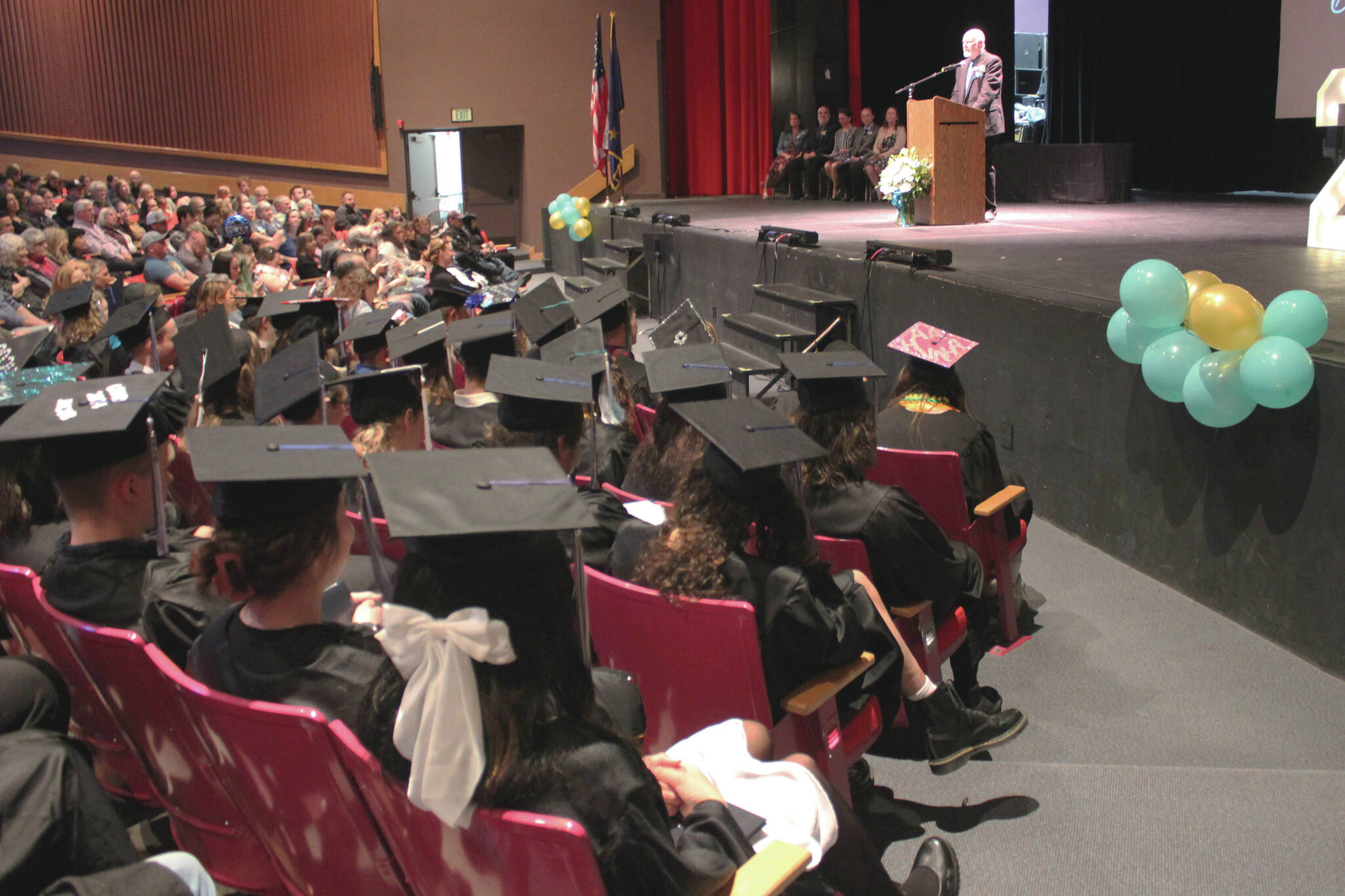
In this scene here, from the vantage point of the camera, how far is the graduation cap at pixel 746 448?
1.99 m

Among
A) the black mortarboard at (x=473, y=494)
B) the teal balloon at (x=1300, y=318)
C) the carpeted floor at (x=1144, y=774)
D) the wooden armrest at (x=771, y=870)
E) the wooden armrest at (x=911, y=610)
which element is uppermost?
the teal balloon at (x=1300, y=318)

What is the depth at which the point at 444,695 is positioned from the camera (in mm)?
1238

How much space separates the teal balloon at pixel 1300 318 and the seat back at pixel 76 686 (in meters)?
3.08

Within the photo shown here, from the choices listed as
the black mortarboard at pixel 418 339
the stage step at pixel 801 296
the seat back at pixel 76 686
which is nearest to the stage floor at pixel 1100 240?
the stage step at pixel 801 296

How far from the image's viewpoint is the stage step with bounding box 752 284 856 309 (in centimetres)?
593

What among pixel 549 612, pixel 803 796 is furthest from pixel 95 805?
pixel 803 796

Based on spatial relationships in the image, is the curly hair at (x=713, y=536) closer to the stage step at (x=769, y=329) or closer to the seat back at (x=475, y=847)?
the seat back at (x=475, y=847)

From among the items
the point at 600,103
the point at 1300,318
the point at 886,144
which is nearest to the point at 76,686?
the point at 1300,318

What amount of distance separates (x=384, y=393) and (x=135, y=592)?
1.13 metres

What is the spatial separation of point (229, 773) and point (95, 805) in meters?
0.44

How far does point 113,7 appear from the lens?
1750 centimetres

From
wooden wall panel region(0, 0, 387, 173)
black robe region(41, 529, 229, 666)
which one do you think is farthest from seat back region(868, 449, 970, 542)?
wooden wall panel region(0, 0, 387, 173)

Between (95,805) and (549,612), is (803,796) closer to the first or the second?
(549,612)

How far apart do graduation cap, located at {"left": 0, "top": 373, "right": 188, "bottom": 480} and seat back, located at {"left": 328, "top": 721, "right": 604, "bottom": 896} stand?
1.02 m
